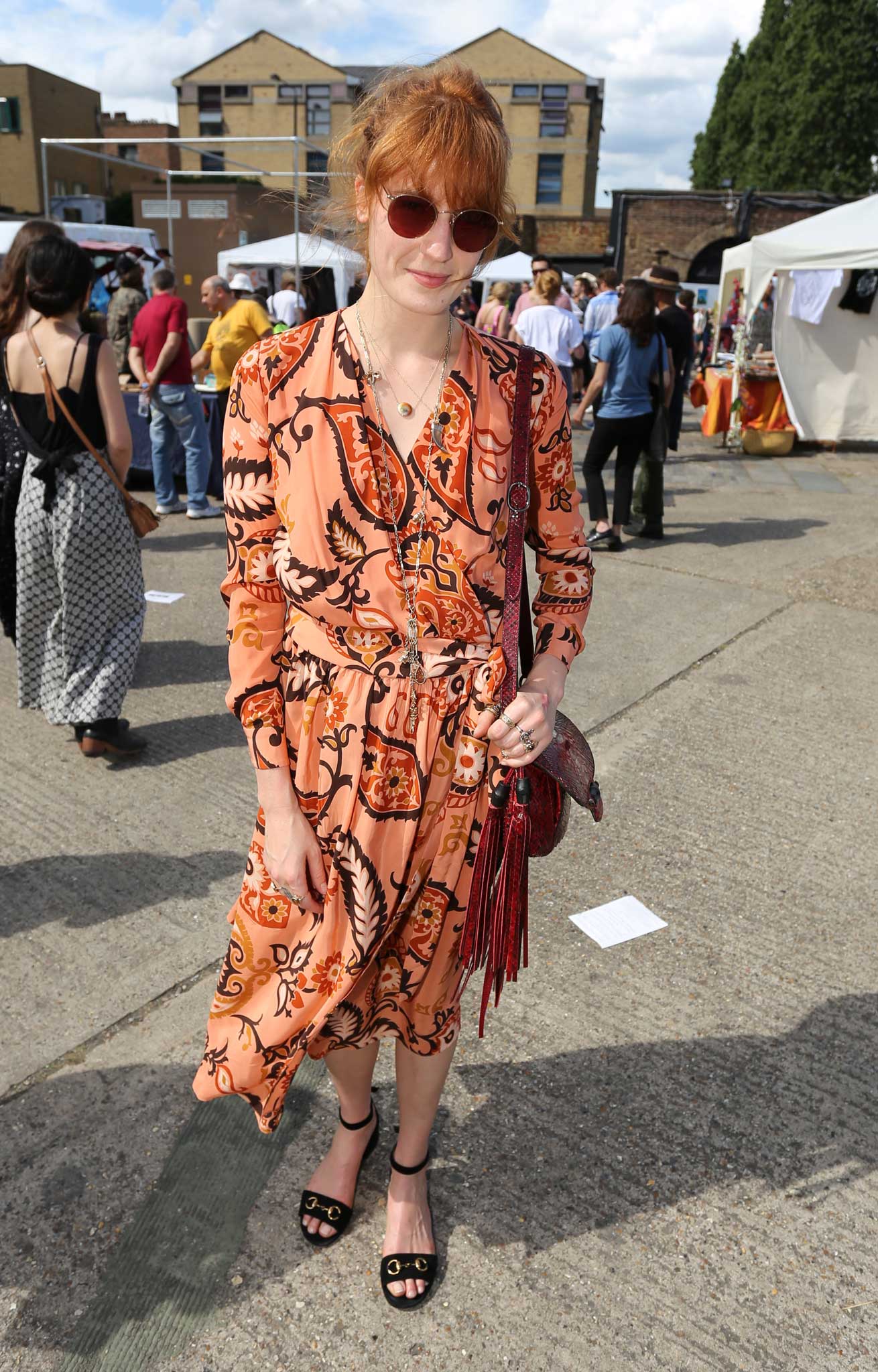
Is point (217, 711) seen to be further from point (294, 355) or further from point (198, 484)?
point (198, 484)

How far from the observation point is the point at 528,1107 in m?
2.29

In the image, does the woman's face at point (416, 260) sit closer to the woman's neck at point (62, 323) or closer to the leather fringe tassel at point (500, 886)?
the leather fringe tassel at point (500, 886)

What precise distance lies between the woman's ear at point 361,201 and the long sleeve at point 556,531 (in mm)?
355

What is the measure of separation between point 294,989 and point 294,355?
104cm

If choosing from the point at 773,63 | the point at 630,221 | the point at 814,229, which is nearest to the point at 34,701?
the point at 814,229

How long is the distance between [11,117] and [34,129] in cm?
154

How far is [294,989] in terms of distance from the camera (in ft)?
5.50

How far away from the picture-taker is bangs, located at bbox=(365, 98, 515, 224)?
1.39 m

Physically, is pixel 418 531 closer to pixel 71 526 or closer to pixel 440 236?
pixel 440 236

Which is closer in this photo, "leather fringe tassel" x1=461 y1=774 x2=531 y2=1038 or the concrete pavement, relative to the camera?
"leather fringe tassel" x1=461 y1=774 x2=531 y2=1038

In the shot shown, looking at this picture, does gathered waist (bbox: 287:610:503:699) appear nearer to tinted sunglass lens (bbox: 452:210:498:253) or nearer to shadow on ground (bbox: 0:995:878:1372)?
tinted sunglass lens (bbox: 452:210:498:253)

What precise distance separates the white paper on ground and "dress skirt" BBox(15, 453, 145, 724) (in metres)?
2.07

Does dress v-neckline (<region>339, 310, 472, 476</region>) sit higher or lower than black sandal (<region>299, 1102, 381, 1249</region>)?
higher

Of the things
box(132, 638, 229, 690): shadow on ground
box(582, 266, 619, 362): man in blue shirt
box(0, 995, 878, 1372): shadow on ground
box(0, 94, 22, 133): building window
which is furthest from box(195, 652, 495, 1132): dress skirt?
box(0, 94, 22, 133): building window
